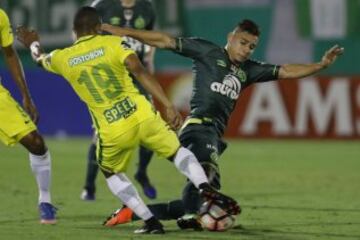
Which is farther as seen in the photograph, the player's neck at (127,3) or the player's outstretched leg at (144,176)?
the player's outstretched leg at (144,176)

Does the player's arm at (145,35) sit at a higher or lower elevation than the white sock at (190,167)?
higher

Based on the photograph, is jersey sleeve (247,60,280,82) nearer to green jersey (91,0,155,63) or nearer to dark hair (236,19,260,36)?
dark hair (236,19,260,36)

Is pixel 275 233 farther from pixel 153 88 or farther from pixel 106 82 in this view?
pixel 106 82

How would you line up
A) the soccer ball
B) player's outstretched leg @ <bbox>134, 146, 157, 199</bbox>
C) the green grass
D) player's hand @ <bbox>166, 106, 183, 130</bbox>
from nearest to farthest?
player's hand @ <bbox>166, 106, 183, 130</bbox>, the soccer ball, the green grass, player's outstretched leg @ <bbox>134, 146, 157, 199</bbox>

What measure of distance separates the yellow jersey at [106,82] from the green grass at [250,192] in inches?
34.9

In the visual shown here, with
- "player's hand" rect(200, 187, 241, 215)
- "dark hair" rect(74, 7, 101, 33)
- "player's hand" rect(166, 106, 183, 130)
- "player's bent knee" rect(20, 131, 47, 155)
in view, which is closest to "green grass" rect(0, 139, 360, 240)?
"player's hand" rect(200, 187, 241, 215)

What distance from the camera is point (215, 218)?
780 cm

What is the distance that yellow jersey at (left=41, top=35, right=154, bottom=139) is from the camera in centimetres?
766

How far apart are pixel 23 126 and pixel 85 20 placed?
3.45 feet

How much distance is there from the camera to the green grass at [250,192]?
8.08 metres

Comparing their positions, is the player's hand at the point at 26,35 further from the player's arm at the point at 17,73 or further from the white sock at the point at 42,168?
the white sock at the point at 42,168

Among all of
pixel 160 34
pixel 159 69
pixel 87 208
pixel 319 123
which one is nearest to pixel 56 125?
pixel 159 69

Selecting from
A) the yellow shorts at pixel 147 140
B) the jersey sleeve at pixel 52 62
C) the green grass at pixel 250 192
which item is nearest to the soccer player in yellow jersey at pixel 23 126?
the green grass at pixel 250 192

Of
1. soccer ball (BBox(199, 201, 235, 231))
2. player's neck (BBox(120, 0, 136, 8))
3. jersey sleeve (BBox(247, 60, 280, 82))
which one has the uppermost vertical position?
player's neck (BBox(120, 0, 136, 8))
